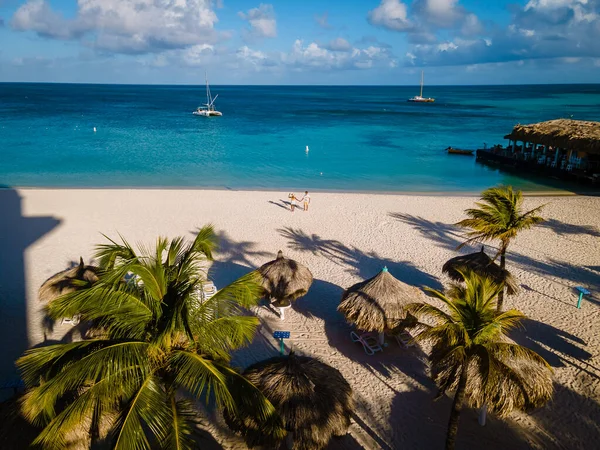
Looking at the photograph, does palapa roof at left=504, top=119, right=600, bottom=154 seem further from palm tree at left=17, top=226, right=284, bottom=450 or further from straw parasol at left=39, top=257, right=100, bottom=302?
straw parasol at left=39, top=257, right=100, bottom=302

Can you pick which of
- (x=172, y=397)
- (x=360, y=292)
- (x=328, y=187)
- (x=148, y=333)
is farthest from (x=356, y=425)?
(x=328, y=187)

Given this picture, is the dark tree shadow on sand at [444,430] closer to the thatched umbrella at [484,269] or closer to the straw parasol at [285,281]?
the thatched umbrella at [484,269]

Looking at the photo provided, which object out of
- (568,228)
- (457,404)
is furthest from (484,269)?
(568,228)

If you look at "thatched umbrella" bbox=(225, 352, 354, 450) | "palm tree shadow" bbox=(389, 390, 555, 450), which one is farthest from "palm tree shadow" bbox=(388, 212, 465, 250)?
"thatched umbrella" bbox=(225, 352, 354, 450)

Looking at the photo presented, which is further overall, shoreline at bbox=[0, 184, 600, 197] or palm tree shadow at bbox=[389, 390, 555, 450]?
shoreline at bbox=[0, 184, 600, 197]

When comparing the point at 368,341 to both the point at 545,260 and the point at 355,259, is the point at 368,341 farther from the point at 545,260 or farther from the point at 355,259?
the point at 545,260

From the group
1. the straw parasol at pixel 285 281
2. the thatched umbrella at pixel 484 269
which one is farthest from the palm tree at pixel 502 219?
the straw parasol at pixel 285 281
